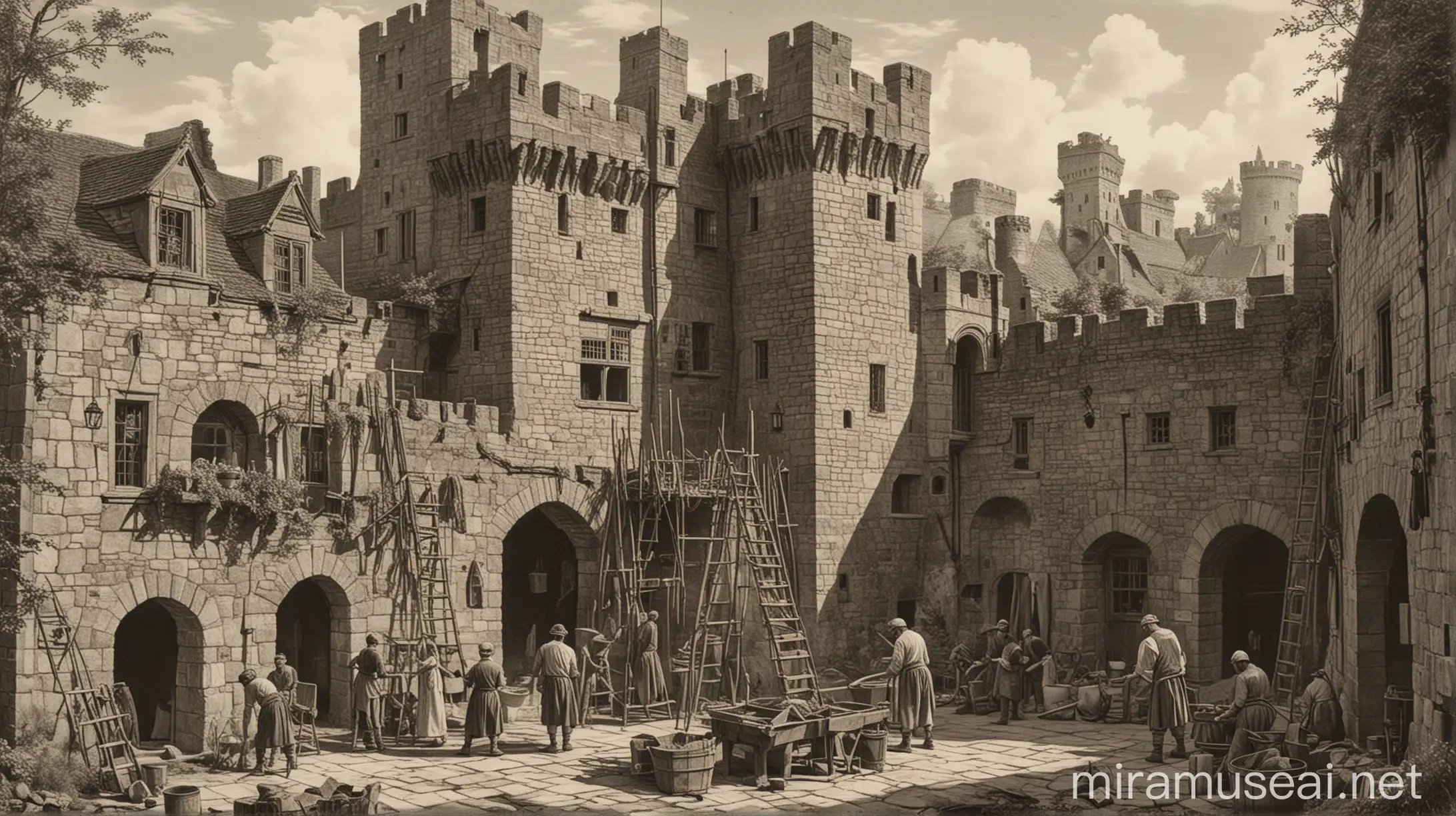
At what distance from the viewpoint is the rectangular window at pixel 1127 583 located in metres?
30.5

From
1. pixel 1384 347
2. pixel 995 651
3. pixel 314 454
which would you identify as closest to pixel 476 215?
pixel 314 454

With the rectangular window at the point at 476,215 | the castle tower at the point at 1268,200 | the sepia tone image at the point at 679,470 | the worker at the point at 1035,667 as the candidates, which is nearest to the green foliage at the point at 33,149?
the sepia tone image at the point at 679,470

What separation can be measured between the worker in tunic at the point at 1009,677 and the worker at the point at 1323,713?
5.55 meters

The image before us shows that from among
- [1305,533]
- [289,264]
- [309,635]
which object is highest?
[289,264]

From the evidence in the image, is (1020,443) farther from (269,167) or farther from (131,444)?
(269,167)

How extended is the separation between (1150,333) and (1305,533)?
18.1 ft

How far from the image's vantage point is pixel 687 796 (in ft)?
62.4


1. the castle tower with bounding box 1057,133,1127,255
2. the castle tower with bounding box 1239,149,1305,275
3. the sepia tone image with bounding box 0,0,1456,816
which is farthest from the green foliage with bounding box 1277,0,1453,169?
the castle tower with bounding box 1239,149,1305,275

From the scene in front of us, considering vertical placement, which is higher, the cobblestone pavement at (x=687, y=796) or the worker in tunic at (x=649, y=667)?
the worker in tunic at (x=649, y=667)

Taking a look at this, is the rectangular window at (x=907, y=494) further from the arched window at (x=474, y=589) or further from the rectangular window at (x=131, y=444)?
the rectangular window at (x=131, y=444)

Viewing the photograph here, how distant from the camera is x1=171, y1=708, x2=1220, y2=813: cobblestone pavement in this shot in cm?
1848

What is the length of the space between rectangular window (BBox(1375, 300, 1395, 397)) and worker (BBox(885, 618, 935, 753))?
25.1ft

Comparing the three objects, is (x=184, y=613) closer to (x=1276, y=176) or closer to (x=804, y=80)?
(x=804, y=80)

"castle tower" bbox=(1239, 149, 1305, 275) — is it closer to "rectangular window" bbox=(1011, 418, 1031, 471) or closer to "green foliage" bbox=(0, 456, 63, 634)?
"rectangular window" bbox=(1011, 418, 1031, 471)
